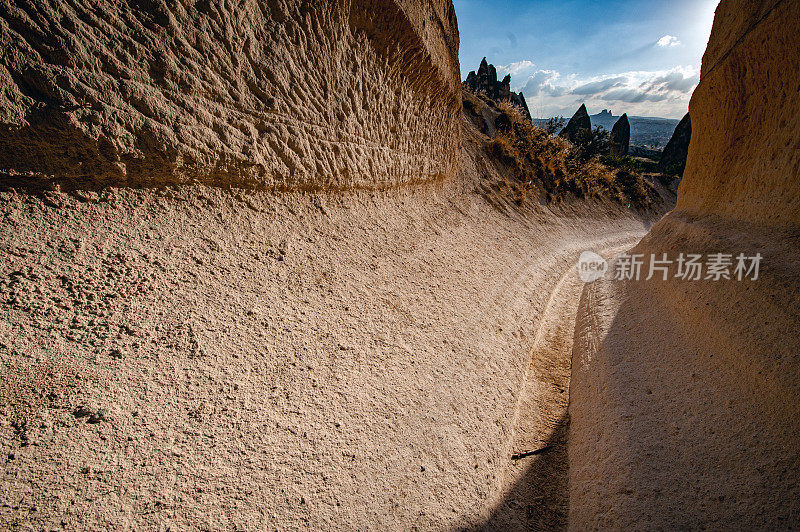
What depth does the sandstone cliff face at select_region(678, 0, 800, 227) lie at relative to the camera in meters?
1.84

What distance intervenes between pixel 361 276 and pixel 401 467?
105 centimetres

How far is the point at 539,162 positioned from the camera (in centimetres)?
609

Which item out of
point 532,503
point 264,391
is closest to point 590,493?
point 532,503

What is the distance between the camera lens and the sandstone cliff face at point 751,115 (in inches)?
72.5

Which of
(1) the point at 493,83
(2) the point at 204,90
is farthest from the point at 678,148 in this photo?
(2) the point at 204,90

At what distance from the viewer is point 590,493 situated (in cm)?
142

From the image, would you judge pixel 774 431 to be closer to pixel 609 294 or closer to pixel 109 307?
pixel 609 294

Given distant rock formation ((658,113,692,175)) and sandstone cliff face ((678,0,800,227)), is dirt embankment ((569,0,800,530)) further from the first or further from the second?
distant rock formation ((658,113,692,175))

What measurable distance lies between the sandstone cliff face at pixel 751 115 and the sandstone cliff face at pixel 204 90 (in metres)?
2.36

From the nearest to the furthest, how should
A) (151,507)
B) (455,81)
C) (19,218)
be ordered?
(151,507), (19,218), (455,81)
